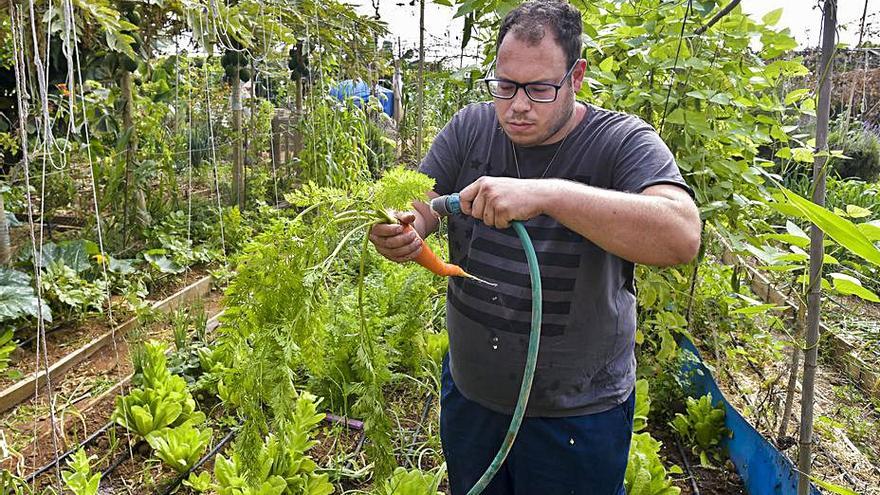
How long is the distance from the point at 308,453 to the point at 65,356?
1588 millimetres

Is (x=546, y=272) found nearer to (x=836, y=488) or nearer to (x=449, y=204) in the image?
(x=449, y=204)

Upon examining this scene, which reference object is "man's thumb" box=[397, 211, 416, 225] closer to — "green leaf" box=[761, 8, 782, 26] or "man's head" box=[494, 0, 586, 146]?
"man's head" box=[494, 0, 586, 146]

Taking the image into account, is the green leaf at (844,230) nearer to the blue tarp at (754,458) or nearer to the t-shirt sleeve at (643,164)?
the t-shirt sleeve at (643,164)

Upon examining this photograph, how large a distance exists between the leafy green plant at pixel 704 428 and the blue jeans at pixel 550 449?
1.18 m

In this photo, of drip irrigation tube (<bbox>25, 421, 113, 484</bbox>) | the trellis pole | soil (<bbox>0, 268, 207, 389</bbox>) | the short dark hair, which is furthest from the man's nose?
soil (<bbox>0, 268, 207, 389</bbox>)

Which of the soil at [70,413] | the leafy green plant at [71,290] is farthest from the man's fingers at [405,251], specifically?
the leafy green plant at [71,290]

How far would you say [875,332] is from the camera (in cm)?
386

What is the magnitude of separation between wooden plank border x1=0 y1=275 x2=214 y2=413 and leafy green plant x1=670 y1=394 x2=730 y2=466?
241 cm

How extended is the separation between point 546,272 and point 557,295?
0.06 meters

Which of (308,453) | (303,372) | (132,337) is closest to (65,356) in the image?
(132,337)

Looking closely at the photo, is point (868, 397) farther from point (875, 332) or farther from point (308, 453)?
point (308, 453)

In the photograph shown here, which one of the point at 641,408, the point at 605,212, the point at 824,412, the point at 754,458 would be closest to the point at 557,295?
the point at 605,212

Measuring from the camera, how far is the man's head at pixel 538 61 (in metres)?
1.43

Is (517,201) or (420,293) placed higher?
(517,201)
